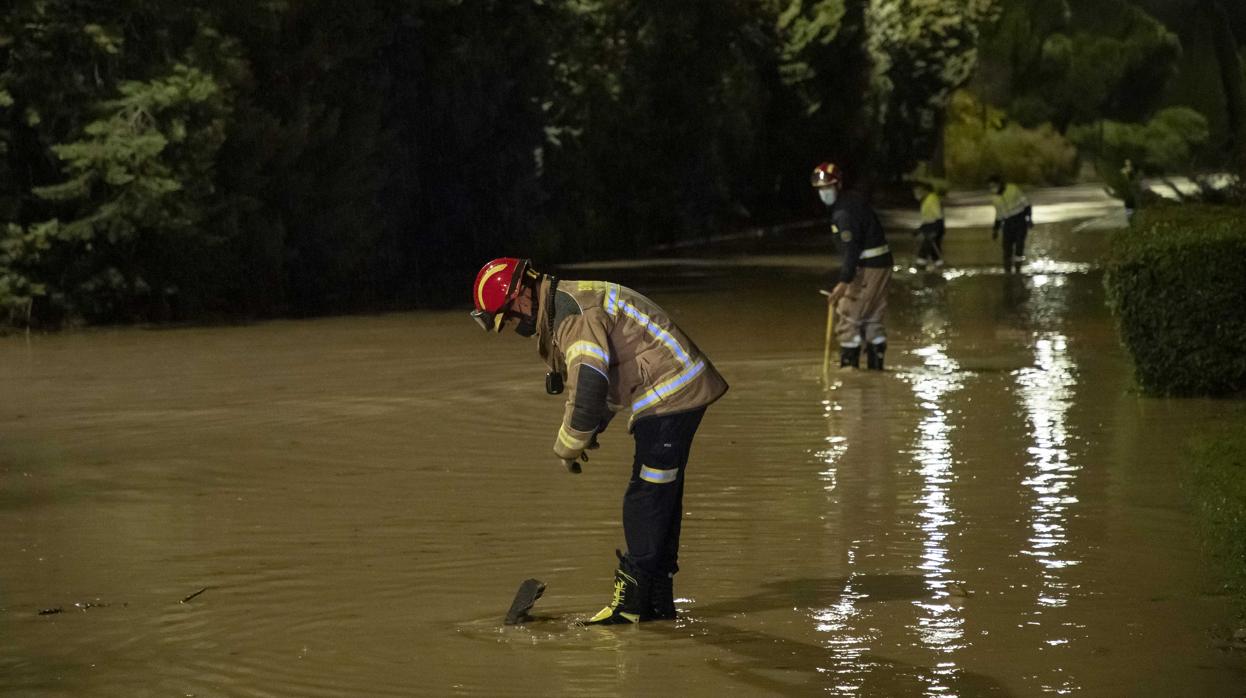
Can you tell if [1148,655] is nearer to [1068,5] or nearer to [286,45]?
[286,45]

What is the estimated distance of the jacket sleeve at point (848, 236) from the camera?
58.9 feet

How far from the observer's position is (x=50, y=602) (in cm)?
919

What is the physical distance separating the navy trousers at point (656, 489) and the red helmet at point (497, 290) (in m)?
0.72

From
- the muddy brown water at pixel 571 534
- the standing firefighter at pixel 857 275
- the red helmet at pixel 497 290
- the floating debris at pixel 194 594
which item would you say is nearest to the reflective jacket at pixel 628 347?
the red helmet at pixel 497 290

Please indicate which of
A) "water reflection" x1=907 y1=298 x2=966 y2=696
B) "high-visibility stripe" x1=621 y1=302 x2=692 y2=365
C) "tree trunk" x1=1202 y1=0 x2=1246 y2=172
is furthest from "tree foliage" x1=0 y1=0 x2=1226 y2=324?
"high-visibility stripe" x1=621 y1=302 x2=692 y2=365

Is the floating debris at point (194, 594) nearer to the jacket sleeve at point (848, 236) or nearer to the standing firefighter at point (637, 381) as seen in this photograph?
the standing firefighter at point (637, 381)

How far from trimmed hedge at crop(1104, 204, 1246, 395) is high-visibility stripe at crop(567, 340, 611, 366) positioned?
25.0 feet

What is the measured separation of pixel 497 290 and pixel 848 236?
9.91 m

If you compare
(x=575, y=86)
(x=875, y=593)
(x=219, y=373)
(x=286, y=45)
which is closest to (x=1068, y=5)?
(x=575, y=86)

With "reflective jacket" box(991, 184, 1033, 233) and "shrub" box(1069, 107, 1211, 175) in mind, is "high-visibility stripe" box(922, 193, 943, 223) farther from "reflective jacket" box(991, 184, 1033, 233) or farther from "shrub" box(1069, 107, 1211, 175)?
"shrub" box(1069, 107, 1211, 175)

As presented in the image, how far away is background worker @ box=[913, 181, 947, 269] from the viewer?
104 feet

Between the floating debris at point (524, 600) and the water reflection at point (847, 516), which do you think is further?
the floating debris at point (524, 600)

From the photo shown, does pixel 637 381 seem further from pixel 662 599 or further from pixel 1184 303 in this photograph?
pixel 1184 303

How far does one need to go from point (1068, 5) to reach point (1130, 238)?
58.2m
